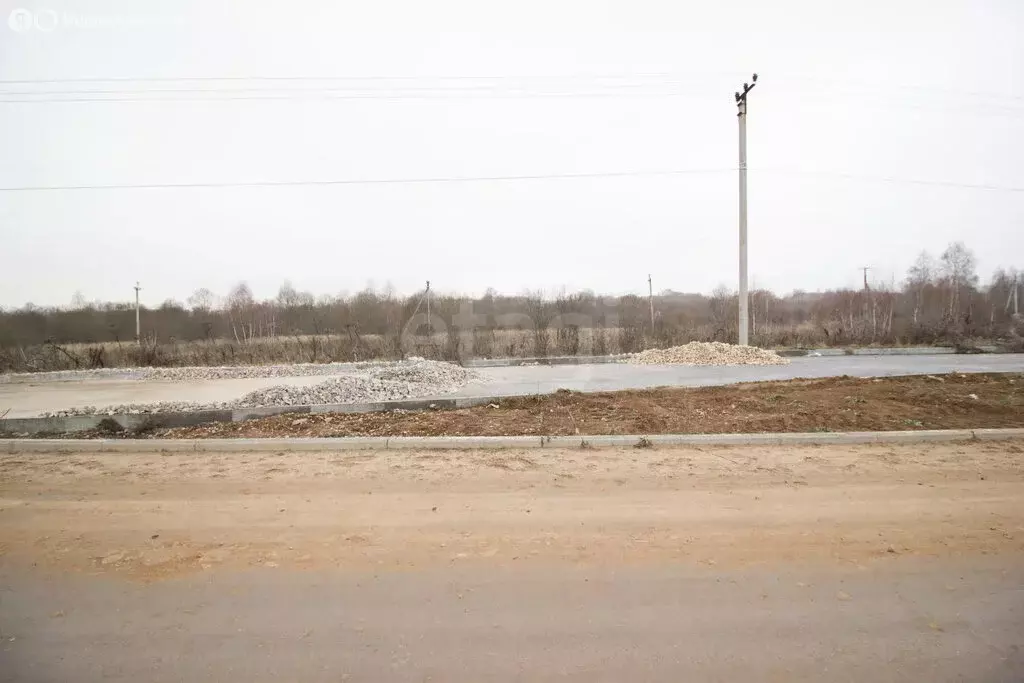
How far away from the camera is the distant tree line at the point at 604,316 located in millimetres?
23984

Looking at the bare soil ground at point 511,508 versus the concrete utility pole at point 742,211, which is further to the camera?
the concrete utility pole at point 742,211

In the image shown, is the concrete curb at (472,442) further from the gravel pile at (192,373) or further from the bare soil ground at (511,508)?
the gravel pile at (192,373)

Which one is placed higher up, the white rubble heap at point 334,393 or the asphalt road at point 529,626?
the white rubble heap at point 334,393

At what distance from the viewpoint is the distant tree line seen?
944 inches

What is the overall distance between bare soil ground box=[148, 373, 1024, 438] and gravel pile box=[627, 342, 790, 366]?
6.76 metres

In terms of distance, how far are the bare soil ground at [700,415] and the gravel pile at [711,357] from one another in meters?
6.76

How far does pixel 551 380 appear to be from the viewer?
43.1 feet

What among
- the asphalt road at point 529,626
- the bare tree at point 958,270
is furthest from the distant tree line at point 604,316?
the asphalt road at point 529,626

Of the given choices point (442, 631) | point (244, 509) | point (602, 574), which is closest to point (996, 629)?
point (602, 574)

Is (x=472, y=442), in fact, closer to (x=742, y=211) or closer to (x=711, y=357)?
(x=711, y=357)

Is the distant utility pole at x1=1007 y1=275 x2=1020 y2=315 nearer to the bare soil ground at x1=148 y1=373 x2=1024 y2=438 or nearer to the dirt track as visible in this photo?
the bare soil ground at x1=148 y1=373 x2=1024 y2=438

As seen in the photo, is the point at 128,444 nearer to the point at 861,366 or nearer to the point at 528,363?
the point at 528,363

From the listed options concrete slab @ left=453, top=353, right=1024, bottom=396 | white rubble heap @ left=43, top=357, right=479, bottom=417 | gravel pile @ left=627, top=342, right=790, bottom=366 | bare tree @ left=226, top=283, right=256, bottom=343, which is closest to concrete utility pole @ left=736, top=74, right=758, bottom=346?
gravel pile @ left=627, top=342, right=790, bottom=366

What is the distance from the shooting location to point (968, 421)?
738 centimetres
